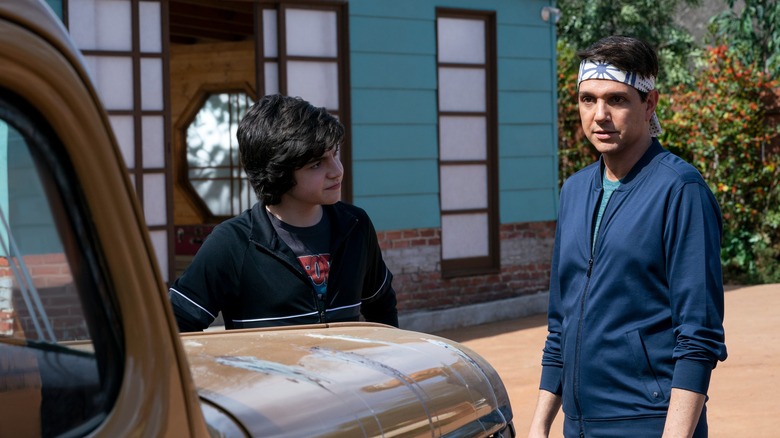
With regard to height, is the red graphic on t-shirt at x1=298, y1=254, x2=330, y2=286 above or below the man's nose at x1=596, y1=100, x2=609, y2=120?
below

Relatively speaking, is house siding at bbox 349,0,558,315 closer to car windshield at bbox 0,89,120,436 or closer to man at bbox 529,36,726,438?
man at bbox 529,36,726,438

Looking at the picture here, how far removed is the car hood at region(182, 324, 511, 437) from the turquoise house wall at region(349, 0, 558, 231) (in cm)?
812

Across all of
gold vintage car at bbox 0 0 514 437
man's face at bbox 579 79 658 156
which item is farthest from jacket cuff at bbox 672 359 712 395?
gold vintage car at bbox 0 0 514 437

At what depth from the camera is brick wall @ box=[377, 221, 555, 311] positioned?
1127cm

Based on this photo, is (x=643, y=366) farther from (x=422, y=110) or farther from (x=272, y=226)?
(x=422, y=110)

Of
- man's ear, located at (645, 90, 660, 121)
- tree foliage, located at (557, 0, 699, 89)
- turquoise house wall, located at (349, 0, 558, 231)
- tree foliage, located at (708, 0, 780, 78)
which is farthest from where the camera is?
tree foliage, located at (557, 0, 699, 89)

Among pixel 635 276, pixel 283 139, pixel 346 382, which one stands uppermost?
pixel 283 139

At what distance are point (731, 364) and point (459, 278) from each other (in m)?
3.43

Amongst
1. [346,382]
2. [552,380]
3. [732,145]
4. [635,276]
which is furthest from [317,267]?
[732,145]

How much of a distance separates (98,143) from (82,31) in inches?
320

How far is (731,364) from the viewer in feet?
30.1

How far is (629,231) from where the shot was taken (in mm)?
2859

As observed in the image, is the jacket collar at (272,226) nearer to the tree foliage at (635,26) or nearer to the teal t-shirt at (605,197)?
the teal t-shirt at (605,197)

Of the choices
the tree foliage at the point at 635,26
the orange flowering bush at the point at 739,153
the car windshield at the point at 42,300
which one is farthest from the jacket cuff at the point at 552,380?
the tree foliage at the point at 635,26
